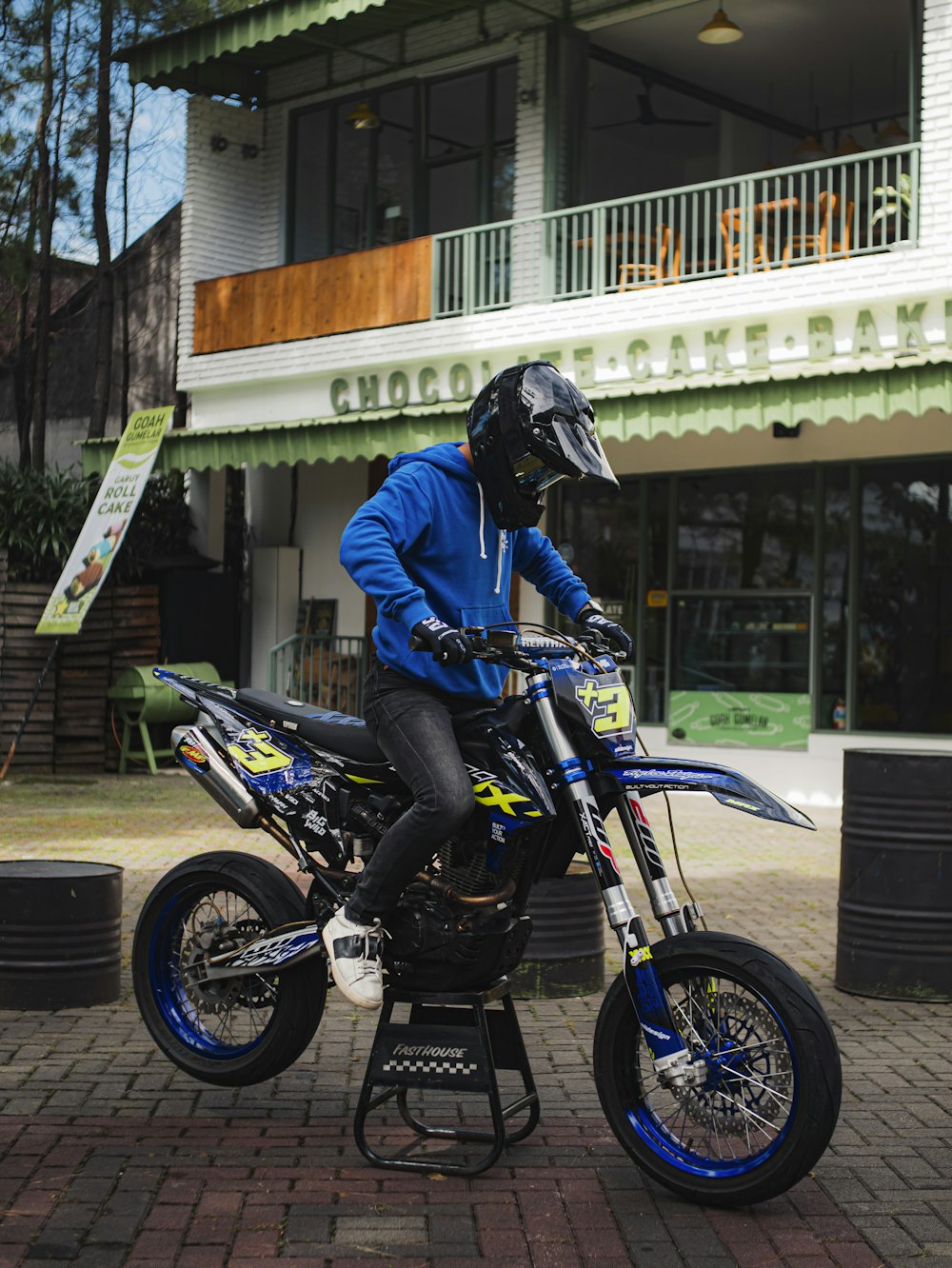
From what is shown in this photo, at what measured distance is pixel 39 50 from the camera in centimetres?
2308

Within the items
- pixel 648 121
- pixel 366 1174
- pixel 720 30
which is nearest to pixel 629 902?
pixel 366 1174

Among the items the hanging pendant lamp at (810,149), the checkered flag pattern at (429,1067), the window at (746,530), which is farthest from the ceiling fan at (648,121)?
the checkered flag pattern at (429,1067)

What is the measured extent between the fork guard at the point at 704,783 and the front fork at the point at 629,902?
101 millimetres

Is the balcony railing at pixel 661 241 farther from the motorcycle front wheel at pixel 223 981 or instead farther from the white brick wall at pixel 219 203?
the motorcycle front wheel at pixel 223 981

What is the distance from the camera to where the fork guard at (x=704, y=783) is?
420 cm

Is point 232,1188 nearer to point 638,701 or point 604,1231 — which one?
point 604,1231

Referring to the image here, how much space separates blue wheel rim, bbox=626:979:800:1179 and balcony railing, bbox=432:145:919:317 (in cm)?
1165

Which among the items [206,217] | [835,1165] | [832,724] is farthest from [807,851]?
[206,217]

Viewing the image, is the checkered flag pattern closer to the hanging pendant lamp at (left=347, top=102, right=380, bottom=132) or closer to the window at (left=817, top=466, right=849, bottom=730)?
the window at (left=817, top=466, right=849, bottom=730)

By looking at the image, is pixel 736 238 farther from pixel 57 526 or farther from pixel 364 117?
pixel 57 526

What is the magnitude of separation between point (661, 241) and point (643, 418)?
2.89 m

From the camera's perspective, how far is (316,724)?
16.2ft

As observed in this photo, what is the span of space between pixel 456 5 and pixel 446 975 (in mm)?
15467

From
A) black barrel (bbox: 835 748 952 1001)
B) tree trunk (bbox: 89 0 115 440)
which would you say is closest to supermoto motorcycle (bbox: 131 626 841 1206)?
black barrel (bbox: 835 748 952 1001)
